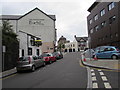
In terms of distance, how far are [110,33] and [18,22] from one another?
92.9ft

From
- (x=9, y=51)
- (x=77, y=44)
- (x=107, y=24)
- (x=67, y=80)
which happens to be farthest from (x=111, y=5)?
(x=77, y=44)

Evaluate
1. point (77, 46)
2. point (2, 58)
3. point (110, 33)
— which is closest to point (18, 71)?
point (2, 58)

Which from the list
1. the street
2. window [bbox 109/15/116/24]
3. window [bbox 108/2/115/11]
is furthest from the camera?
window [bbox 108/2/115/11]

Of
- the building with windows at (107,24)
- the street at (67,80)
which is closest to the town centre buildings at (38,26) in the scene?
the building with windows at (107,24)

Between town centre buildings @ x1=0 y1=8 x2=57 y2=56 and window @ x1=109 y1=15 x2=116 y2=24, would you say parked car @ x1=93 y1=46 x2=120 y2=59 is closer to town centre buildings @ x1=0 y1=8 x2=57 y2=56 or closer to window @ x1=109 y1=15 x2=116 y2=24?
window @ x1=109 y1=15 x2=116 y2=24

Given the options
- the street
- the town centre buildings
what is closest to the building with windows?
the town centre buildings

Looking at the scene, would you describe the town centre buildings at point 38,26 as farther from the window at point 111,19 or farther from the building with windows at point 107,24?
the window at point 111,19

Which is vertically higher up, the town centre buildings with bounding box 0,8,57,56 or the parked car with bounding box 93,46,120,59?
the town centre buildings with bounding box 0,8,57,56

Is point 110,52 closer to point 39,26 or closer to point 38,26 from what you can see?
point 39,26

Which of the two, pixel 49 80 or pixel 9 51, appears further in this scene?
pixel 9 51

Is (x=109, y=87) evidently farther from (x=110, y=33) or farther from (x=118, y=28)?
(x=110, y=33)

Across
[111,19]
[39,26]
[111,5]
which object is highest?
[111,5]

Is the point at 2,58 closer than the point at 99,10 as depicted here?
Yes

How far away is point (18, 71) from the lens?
445 inches
